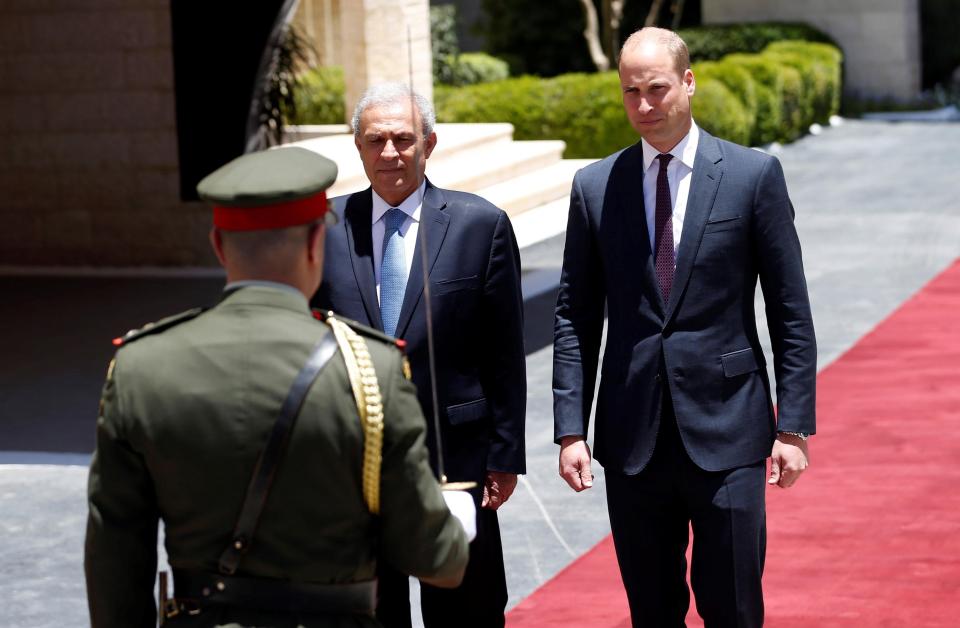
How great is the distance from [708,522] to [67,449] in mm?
4811

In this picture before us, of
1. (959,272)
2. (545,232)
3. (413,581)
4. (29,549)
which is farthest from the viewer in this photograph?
(959,272)

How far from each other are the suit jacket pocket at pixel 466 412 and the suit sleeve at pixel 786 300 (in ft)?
2.56

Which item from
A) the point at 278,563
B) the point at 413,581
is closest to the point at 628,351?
the point at 278,563

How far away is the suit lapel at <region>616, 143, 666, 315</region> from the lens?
13.5 ft

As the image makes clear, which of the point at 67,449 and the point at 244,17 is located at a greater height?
the point at 244,17

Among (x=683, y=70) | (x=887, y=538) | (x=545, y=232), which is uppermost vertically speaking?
(x=683, y=70)

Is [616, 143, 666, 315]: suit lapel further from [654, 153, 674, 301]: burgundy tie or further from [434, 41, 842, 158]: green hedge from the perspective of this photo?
Result: [434, 41, 842, 158]: green hedge

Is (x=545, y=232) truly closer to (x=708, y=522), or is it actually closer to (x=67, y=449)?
(x=67, y=449)

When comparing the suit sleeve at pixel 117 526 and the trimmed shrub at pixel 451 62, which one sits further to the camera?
the trimmed shrub at pixel 451 62

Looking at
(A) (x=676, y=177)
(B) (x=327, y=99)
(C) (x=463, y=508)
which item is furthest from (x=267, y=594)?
(B) (x=327, y=99)

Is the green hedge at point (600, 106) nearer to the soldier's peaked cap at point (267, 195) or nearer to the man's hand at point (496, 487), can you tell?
the man's hand at point (496, 487)

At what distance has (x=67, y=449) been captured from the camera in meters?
8.03

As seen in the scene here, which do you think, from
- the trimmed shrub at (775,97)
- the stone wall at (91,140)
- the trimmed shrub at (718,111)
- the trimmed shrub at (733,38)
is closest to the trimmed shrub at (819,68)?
the trimmed shrub at (733,38)

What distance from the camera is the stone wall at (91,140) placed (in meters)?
13.7
